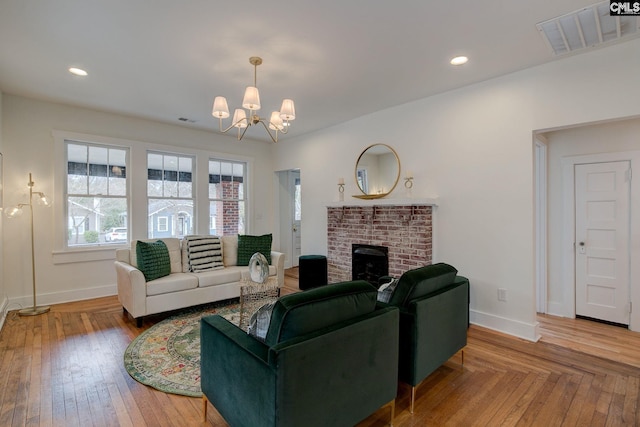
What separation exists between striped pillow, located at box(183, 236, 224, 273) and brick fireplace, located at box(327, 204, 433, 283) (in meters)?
1.78

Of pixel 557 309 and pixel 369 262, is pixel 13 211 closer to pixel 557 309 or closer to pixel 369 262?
pixel 369 262

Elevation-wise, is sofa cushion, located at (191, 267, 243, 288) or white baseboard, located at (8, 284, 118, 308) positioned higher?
sofa cushion, located at (191, 267, 243, 288)

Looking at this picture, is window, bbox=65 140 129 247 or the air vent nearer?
the air vent

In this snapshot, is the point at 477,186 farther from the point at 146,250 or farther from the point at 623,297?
the point at 146,250

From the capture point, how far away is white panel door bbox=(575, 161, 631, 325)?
343cm

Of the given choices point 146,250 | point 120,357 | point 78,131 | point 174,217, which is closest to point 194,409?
point 120,357

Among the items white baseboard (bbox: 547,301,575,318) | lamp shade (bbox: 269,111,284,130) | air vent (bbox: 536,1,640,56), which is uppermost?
air vent (bbox: 536,1,640,56)

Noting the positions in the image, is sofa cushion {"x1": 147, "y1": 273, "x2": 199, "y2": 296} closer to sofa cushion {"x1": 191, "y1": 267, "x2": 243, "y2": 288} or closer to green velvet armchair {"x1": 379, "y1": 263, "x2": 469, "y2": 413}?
sofa cushion {"x1": 191, "y1": 267, "x2": 243, "y2": 288}

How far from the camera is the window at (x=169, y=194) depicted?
16.8 ft

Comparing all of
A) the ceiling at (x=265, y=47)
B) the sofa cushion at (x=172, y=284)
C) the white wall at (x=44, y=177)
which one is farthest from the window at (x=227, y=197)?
the sofa cushion at (x=172, y=284)

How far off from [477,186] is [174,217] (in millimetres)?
4684

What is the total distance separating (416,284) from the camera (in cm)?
214

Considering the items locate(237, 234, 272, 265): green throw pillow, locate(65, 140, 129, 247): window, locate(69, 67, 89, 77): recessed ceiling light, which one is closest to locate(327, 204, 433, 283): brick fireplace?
locate(237, 234, 272, 265): green throw pillow

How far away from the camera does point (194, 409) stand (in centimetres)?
205
